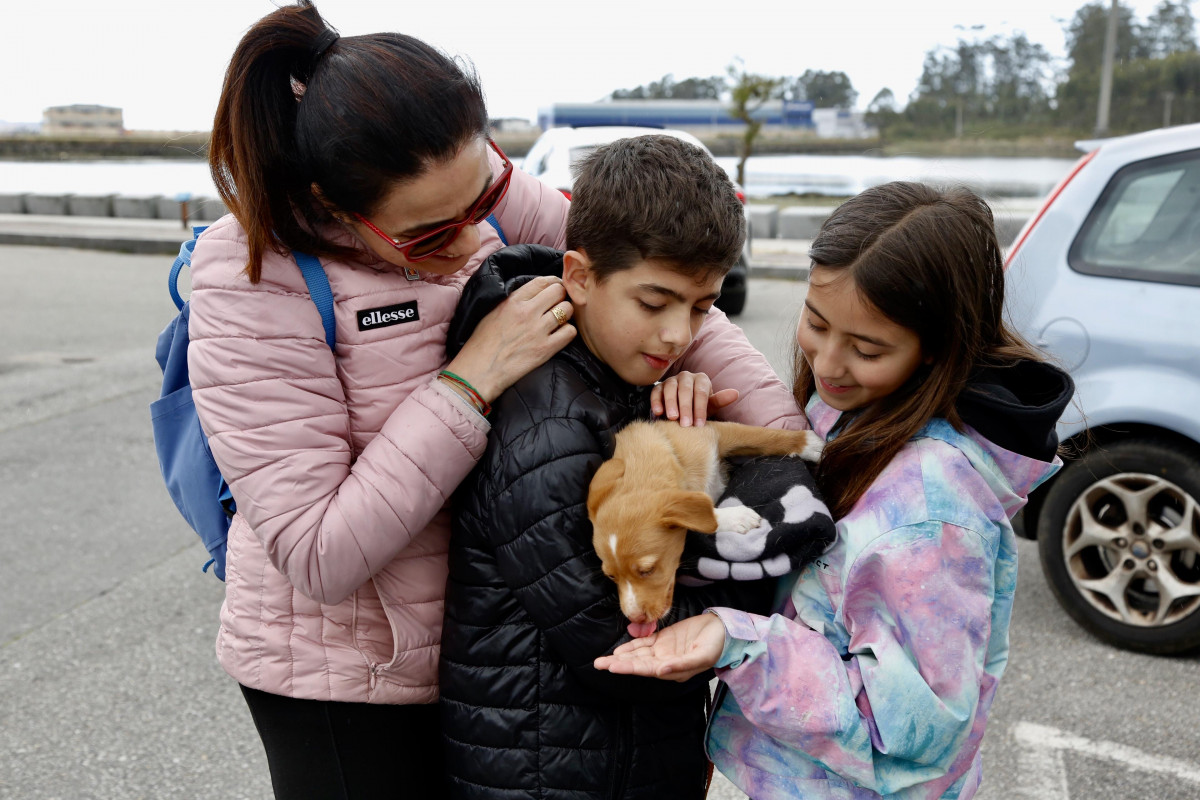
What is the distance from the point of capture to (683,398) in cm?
191

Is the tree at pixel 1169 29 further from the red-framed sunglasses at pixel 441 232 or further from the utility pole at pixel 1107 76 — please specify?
the red-framed sunglasses at pixel 441 232

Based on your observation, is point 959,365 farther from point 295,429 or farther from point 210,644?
point 210,644

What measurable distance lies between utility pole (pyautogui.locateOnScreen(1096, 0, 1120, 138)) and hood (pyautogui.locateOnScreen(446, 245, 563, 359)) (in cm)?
1990

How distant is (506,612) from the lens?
1672mm

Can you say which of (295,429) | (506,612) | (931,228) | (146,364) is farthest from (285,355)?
(146,364)

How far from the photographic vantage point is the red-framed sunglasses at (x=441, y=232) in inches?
65.0

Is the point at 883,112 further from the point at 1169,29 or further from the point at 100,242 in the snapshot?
the point at 100,242

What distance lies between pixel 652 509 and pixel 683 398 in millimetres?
306

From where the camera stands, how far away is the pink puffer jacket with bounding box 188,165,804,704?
62.3 inches

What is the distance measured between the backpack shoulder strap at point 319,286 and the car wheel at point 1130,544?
3463mm

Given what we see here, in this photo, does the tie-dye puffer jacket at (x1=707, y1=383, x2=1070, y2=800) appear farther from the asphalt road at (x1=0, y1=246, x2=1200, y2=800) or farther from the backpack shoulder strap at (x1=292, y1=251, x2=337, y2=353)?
the backpack shoulder strap at (x1=292, y1=251, x2=337, y2=353)

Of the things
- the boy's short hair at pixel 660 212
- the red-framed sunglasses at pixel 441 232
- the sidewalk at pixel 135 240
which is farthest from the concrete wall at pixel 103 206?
the boy's short hair at pixel 660 212

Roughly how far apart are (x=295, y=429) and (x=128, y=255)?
61.9 feet

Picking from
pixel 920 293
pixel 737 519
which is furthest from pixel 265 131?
pixel 920 293
